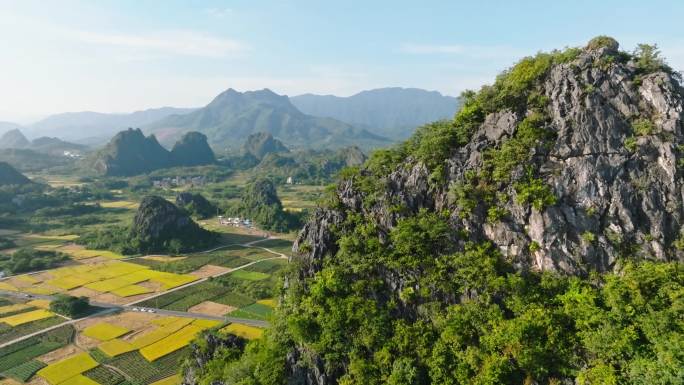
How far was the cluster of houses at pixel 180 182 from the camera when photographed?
562 ft

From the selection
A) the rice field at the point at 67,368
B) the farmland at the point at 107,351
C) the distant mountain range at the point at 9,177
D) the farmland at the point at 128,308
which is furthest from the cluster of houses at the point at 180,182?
the rice field at the point at 67,368

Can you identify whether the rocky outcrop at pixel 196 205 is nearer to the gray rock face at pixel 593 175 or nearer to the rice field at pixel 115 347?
the rice field at pixel 115 347

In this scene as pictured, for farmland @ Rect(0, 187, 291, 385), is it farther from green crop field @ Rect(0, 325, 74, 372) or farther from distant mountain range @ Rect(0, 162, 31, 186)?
distant mountain range @ Rect(0, 162, 31, 186)

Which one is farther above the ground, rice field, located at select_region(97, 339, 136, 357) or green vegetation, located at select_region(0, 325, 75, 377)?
rice field, located at select_region(97, 339, 136, 357)

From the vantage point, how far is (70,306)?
49406mm

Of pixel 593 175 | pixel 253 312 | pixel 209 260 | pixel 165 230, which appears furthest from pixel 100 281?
pixel 593 175

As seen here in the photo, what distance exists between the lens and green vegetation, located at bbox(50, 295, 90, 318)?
49.5 m

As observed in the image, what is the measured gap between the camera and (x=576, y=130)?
21719 mm

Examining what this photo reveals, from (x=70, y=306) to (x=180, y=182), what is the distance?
137 metres

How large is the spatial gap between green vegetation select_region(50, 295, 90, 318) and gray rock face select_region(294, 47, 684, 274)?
46450mm

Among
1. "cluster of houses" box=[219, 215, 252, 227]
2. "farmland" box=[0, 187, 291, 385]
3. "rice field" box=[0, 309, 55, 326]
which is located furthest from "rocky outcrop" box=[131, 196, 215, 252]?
"rice field" box=[0, 309, 55, 326]

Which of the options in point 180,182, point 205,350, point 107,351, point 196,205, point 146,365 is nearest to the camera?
point 205,350

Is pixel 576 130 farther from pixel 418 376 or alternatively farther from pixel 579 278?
pixel 418 376

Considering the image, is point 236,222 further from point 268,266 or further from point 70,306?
point 70,306
